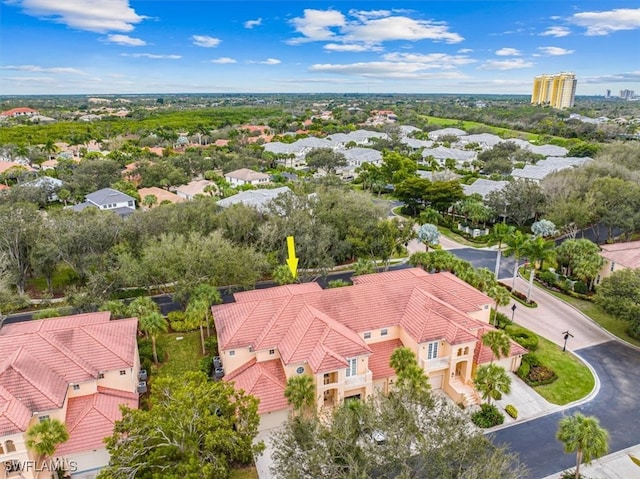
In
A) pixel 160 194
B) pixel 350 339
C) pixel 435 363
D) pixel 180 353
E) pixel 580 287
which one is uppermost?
pixel 350 339

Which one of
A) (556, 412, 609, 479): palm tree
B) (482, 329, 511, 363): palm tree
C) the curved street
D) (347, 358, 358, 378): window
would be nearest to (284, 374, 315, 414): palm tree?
(347, 358, 358, 378): window

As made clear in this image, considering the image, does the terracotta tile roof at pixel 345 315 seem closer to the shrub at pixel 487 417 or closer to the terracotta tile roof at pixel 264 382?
the terracotta tile roof at pixel 264 382

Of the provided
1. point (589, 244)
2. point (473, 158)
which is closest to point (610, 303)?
point (589, 244)

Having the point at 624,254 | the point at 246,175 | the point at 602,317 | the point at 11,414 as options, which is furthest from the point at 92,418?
the point at 246,175

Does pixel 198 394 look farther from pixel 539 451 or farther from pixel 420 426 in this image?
pixel 539 451

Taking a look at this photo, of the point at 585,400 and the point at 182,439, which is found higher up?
the point at 182,439

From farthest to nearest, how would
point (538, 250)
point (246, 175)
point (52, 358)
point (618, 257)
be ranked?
point (246, 175)
point (618, 257)
point (538, 250)
point (52, 358)

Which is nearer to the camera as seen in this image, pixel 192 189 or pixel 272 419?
pixel 272 419

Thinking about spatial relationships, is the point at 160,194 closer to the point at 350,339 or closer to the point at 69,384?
the point at 69,384
